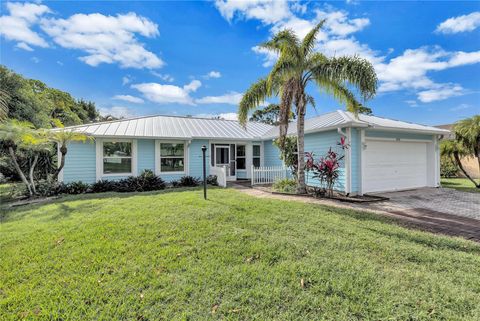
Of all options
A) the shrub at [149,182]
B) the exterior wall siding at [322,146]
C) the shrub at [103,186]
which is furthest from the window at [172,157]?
the exterior wall siding at [322,146]

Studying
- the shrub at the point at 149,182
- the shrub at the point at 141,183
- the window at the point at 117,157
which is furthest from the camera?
the window at the point at 117,157

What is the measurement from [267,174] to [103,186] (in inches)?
347

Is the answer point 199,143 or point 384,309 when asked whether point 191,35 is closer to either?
point 199,143

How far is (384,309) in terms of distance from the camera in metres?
2.52

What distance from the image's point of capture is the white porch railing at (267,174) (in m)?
12.6

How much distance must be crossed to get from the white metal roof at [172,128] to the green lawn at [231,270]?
21.8ft

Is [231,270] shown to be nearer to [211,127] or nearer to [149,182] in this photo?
[149,182]

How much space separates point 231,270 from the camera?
3.28 metres

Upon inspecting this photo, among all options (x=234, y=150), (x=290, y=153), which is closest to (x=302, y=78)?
(x=290, y=153)

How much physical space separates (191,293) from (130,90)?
20.5m

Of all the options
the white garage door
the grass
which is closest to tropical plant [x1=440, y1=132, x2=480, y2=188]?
the grass

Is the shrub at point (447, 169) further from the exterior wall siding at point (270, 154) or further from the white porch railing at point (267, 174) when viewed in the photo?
the white porch railing at point (267, 174)

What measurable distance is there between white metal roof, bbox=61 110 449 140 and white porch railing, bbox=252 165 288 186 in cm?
236

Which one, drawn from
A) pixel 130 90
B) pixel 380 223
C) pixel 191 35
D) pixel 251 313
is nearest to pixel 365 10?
pixel 191 35
